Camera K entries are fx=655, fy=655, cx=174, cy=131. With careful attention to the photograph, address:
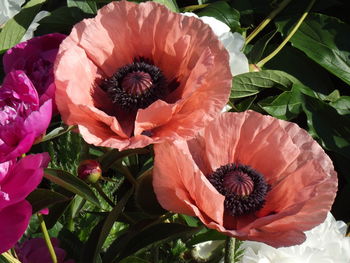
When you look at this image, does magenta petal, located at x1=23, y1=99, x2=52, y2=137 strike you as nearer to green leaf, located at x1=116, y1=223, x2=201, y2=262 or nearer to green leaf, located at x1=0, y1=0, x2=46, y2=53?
green leaf, located at x1=116, y1=223, x2=201, y2=262

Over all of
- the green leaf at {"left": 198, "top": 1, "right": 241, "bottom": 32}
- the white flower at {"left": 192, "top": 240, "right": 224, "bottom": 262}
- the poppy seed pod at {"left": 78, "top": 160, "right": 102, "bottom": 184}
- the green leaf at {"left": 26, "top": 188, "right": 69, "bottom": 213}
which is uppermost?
the poppy seed pod at {"left": 78, "top": 160, "right": 102, "bottom": 184}

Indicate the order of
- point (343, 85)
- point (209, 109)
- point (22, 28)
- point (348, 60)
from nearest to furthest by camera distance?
point (209, 109) < point (22, 28) < point (348, 60) < point (343, 85)

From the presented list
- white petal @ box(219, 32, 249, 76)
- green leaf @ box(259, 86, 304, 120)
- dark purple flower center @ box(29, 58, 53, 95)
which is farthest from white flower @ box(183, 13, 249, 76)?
dark purple flower center @ box(29, 58, 53, 95)

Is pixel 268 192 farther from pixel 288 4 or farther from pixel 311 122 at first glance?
pixel 288 4

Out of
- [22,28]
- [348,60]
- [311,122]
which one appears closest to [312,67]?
[348,60]

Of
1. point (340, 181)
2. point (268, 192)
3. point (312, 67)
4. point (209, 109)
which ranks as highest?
point (209, 109)

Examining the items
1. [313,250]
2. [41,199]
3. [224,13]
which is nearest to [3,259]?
[41,199]
